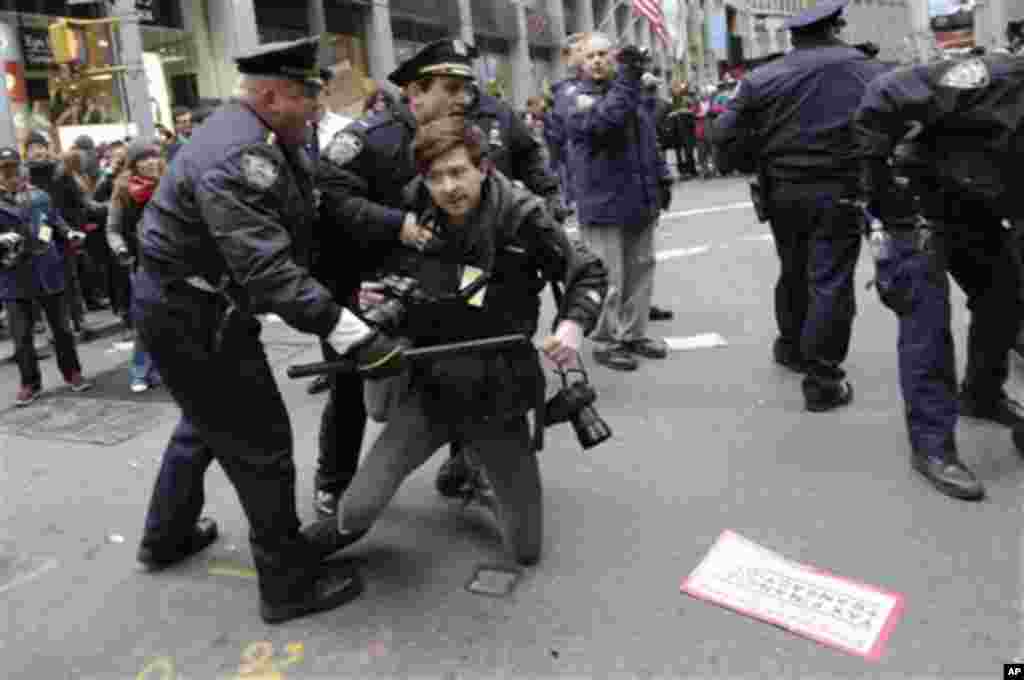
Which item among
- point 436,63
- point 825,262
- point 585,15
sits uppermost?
point 585,15

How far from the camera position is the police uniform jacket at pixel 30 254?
6.68 m

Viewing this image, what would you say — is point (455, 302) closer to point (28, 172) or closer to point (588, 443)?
point (588, 443)

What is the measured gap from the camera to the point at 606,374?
19.1ft

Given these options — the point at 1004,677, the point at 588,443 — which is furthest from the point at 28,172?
the point at 1004,677

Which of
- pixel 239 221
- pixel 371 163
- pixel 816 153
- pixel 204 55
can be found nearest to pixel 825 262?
pixel 816 153

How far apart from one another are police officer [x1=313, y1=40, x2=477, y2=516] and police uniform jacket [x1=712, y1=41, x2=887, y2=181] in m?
1.65

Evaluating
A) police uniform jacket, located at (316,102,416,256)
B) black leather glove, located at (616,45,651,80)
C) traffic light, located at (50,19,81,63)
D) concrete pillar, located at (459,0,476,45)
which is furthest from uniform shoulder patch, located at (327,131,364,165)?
concrete pillar, located at (459,0,476,45)

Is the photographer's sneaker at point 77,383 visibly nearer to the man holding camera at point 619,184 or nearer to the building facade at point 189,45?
the building facade at point 189,45

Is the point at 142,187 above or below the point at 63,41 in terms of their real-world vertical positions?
below

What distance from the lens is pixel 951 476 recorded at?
3.71m

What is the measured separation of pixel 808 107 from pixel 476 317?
7.83 ft

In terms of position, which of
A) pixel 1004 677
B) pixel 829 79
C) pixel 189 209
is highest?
pixel 829 79

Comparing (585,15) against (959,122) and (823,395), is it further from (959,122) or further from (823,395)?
(959,122)

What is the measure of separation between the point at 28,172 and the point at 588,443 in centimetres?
758
